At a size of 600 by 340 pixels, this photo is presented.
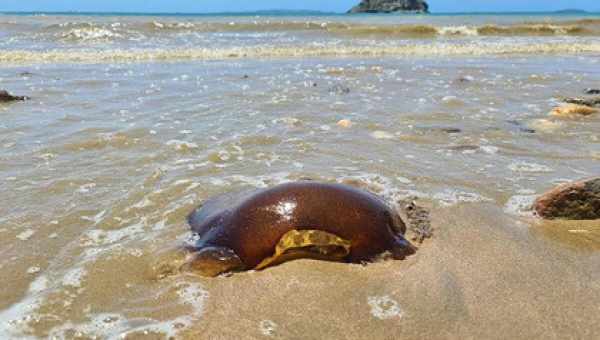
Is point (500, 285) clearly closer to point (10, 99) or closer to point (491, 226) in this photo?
point (491, 226)

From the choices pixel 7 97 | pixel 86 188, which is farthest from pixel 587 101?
pixel 7 97

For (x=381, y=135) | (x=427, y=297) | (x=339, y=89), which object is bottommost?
(x=427, y=297)

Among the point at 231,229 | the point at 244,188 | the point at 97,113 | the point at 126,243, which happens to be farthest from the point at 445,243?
the point at 97,113

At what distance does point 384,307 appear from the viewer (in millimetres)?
2195

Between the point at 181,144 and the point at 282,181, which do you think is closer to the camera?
the point at 282,181

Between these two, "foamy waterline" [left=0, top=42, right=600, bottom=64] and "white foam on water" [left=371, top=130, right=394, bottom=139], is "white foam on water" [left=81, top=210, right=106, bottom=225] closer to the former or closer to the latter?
"white foam on water" [left=371, top=130, right=394, bottom=139]

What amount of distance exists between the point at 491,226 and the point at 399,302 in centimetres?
101

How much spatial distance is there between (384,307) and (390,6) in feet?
256

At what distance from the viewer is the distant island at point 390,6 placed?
7575 centimetres

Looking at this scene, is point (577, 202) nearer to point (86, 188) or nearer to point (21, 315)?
point (21, 315)

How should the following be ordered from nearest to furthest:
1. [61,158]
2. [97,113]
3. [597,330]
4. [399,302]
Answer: [597,330], [399,302], [61,158], [97,113]

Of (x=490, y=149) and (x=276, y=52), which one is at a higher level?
(x=276, y=52)

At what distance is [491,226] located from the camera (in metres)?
2.99

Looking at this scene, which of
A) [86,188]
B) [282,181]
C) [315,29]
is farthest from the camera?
[315,29]
